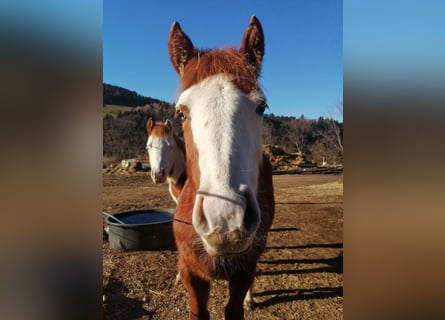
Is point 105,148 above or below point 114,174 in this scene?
above

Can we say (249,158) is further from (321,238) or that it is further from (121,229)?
(321,238)

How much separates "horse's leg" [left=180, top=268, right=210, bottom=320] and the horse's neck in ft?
4.30

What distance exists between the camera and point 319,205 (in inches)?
97.8

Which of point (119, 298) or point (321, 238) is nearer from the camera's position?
point (119, 298)

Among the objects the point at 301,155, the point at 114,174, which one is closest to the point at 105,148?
the point at 114,174

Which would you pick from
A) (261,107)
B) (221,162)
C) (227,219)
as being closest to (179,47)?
(261,107)

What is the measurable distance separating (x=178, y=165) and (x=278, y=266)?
4.81 ft

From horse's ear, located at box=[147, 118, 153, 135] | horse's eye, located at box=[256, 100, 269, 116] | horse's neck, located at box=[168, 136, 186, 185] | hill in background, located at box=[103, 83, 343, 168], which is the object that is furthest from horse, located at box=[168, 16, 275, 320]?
horse's neck, located at box=[168, 136, 186, 185]

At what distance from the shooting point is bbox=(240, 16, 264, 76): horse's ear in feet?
4.47

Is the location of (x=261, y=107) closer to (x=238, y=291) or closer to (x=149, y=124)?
(x=238, y=291)

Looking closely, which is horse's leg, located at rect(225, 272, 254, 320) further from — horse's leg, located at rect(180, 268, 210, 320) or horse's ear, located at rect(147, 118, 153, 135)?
horse's ear, located at rect(147, 118, 153, 135)
